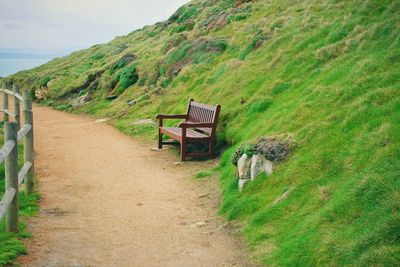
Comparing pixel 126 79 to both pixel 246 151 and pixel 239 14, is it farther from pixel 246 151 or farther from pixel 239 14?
pixel 246 151

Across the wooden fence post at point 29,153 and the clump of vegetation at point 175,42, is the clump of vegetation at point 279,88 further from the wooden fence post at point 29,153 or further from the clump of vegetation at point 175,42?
the clump of vegetation at point 175,42

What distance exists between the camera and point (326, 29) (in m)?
15.8

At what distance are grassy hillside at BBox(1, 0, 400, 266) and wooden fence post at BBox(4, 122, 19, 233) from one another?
12.0 ft

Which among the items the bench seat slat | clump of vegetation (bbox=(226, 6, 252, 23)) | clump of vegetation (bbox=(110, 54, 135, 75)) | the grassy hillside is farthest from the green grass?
clump of vegetation (bbox=(110, 54, 135, 75))

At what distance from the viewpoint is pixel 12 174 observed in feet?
23.6

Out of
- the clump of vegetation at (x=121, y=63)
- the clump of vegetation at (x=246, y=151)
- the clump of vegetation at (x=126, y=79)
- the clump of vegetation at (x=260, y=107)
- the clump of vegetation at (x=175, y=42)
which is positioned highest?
the clump of vegetation at (x=175, y=42)

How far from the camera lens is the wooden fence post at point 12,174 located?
7.12 metres

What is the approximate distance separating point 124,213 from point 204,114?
6.10 metres

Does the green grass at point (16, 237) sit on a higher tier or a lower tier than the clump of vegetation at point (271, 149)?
lower

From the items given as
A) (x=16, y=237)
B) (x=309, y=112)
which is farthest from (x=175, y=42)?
(x=16, y=237)

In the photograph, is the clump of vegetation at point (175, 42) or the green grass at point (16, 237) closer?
the green grass at point (16, 237)

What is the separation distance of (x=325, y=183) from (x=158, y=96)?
1761cm

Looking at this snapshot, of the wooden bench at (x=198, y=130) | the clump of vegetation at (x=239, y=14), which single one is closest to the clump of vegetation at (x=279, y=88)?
the wooden bench at (x=198, y=130)

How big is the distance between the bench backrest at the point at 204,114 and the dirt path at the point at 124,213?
1331 millimetres
